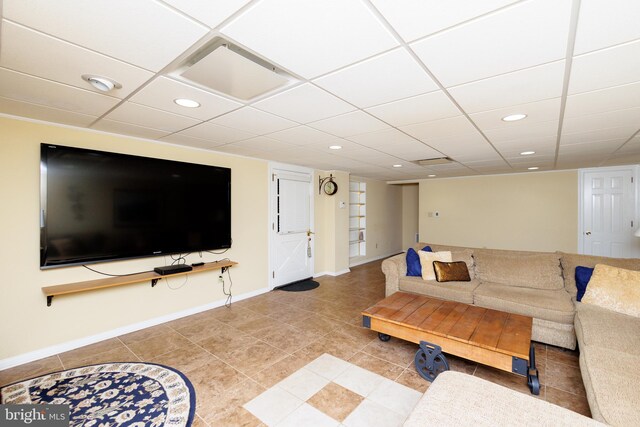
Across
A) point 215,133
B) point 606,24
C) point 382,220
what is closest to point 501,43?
point 606,24

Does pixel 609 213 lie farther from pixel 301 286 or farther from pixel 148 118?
pixel 148 118

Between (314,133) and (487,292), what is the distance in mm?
2794

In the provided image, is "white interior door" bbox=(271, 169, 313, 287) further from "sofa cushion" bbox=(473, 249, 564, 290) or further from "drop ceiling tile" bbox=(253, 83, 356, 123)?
"sofa cushion" bbox=(473, 249, 564, 290)

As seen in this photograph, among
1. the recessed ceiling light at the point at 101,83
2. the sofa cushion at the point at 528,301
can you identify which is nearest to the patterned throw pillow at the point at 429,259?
the sofa cushion at the point at 528,301

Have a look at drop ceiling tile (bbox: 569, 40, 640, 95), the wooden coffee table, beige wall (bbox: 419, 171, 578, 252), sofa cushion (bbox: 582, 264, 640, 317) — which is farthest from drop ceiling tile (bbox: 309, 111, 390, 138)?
beige wall (bbox: 419, 171, 578, 252)

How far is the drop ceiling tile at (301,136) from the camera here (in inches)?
117

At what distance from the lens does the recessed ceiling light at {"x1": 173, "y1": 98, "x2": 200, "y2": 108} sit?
2.19m

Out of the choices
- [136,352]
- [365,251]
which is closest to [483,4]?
[136,352]

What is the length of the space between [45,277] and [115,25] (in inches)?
109

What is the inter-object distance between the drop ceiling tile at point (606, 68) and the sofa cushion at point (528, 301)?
2.15 metres

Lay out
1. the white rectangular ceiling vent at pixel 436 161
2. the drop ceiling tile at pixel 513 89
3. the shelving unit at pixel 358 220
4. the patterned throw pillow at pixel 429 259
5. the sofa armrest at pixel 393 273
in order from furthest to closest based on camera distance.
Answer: the shelving unit at pixel 358 220
the white rectangular ceiling vent at pixel 436 161
the sofa armrest at pixel 393 273
the patterned throw pillow at pixel 429 259
the drop ceiling tile at pixel 513 89

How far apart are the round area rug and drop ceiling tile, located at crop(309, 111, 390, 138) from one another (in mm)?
2578

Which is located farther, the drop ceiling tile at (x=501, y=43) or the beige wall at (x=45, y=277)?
the beige wall at (x=45, y=277)

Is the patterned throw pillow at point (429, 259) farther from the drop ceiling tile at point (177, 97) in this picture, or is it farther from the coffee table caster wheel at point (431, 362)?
the drop ceiling tile at point (177, 97)
